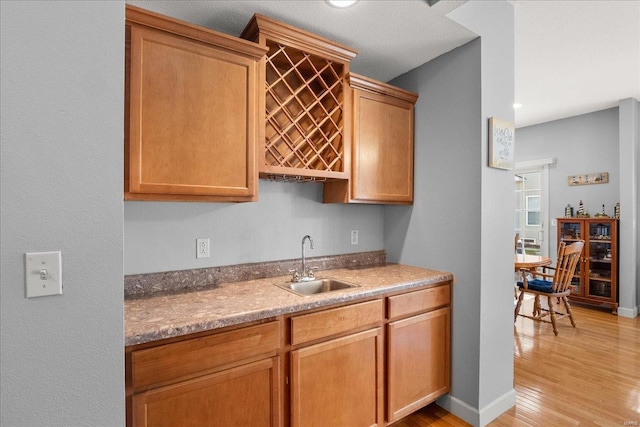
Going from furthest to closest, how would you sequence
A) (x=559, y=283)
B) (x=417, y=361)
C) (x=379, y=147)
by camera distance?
(x=559, y=283) → (x=379, y=147) → (x=417, y=361)

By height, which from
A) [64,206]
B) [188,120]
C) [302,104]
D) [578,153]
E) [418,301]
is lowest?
[418,301]

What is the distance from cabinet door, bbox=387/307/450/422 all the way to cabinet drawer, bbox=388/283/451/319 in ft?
0.15

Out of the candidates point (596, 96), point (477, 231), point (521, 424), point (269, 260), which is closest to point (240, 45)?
point (269, 260)

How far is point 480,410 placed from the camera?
1.99 meters

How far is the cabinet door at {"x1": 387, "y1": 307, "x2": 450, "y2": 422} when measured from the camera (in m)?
1.85

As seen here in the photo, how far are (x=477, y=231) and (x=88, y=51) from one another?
80.3 inches

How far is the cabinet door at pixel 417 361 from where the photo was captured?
185 cm

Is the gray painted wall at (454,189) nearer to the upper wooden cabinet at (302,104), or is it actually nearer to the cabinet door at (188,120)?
the upper wooden cabinet at (302,104)

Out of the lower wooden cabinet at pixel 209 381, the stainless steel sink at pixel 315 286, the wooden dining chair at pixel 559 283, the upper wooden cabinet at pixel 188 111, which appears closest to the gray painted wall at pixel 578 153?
the wooden dining chair at pixel 559 283

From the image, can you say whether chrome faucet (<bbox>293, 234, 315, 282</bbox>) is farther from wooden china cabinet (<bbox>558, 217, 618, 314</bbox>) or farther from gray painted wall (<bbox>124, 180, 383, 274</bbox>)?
wooden china cabinet (<bbox>558, 217, 618, 314</bbox>)

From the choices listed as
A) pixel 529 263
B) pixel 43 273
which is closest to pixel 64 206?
pixel 43 273

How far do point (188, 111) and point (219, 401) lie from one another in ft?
4.18

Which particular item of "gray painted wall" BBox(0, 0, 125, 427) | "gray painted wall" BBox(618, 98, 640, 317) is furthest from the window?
"gray painted wall" BBox(0, 0, 125, 427)

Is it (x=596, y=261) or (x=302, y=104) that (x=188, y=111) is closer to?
(x=302, y=104)
